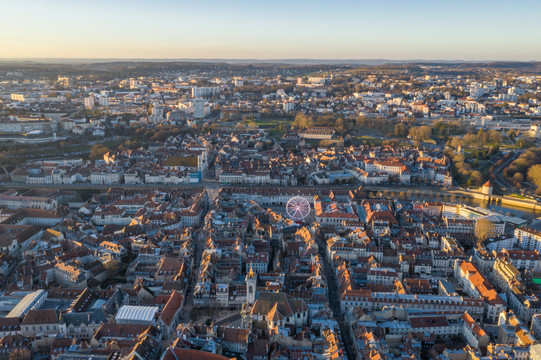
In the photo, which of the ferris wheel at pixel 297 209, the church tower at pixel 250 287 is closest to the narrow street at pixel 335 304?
the ferris wheel at pixel 297 209

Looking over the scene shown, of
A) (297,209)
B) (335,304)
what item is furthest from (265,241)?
(335,304)

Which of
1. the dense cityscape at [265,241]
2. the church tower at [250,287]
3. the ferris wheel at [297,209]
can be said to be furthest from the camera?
the ferris wheel at [297,209]

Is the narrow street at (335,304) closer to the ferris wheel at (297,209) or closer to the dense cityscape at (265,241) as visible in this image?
the dense cityscape at (265,241)

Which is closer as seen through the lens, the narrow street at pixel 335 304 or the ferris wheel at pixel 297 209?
the narrow street at pixel 335 304

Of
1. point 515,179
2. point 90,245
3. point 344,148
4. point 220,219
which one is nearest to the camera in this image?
point 90,245

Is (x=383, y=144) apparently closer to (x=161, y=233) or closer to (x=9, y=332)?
(x=161, y=233)

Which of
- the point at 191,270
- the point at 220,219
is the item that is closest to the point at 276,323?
the point at 191,270

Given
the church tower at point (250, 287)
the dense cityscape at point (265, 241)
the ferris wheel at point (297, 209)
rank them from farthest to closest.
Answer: the ferris wheel at point (297, 209), the church tower at point (250, 287), the dense cityscape at point (265, 241)
